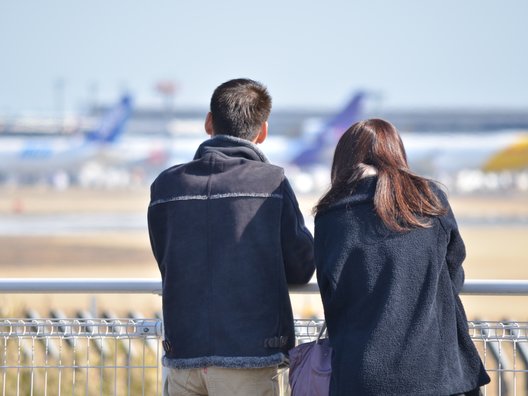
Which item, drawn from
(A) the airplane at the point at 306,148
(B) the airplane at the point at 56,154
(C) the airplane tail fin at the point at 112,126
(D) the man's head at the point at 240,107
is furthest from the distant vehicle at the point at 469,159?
(D) the man's head at the point at 240,107

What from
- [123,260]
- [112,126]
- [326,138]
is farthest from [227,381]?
[112,126]

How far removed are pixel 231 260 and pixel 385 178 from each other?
597 millimetres

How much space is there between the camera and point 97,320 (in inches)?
138

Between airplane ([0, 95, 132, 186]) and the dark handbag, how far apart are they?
5676 centimetres

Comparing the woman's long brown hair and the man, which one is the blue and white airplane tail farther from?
the woman's long brown hair

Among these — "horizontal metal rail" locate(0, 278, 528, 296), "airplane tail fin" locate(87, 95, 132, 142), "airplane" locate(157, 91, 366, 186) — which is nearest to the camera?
"horizontal metal rail" locate(0, 278, 528, 296)

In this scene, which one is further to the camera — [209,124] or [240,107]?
[209,124]

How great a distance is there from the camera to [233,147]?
3.06m

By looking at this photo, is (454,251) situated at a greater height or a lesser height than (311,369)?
greater

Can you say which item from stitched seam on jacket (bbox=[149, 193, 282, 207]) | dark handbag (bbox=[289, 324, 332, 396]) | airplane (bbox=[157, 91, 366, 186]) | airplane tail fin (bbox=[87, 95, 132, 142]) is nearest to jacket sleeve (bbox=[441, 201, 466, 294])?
dark handbag (bbox=[289, 324, 332, 396])

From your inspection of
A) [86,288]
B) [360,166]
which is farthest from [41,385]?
[360,166]

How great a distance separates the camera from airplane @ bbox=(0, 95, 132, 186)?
57.8 metres

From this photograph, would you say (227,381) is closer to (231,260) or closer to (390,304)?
(231,260)

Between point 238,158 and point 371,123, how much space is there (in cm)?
48
